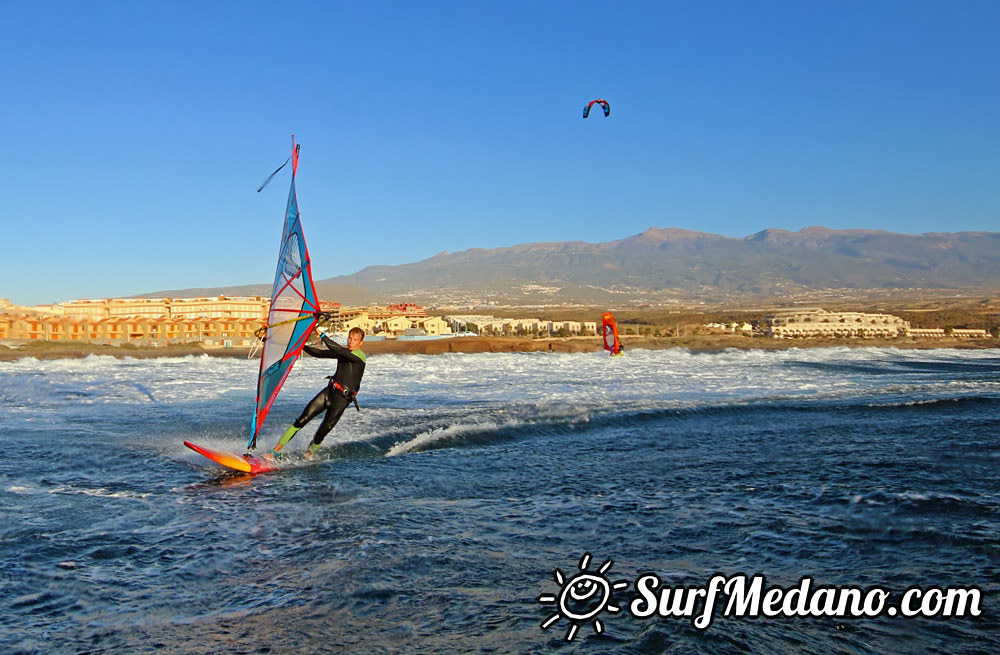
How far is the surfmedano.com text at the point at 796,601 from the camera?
4.76 m

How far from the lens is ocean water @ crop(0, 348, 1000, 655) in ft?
14.9

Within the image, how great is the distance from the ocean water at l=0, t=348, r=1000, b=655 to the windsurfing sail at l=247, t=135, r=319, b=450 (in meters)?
1.16

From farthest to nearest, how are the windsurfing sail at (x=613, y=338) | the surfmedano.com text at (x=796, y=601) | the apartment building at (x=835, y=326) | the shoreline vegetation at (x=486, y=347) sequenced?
the apartment building at (x=835, y=326) < the shoreline vegetation at (x=486, y=347) < the windsurfing sail at (x=613, y=338) < the surfmedano.com text at (x=796, y=601)

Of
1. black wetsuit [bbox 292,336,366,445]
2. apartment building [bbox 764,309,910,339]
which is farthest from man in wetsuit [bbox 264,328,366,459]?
apartment building [bbox 764,309,910,339]

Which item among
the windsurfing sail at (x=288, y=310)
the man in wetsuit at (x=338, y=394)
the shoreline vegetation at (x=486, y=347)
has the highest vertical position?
the windsurfing sail at (x=288, y=310)

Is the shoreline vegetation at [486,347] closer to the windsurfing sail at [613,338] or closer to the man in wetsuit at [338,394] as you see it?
the windsurfing sail at [613,338]

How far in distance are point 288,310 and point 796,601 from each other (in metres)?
6.19

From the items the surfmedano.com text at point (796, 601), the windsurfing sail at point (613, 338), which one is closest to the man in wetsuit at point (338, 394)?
the surfmedano.com text at point (796, 601)

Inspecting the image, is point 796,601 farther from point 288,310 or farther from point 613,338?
point 613,338

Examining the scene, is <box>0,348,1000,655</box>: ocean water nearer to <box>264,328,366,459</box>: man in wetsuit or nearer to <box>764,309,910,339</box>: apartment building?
<box>264,328,366,459</box>: man in wetsuit

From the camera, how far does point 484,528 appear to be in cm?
666

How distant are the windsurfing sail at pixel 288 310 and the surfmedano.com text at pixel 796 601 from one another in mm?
5180

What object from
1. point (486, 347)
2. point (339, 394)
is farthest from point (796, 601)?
point (486, 347)

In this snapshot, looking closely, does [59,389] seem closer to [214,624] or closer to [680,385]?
[680,385]
